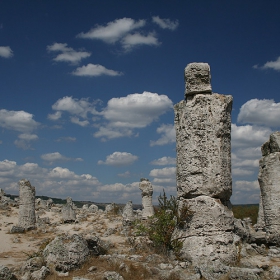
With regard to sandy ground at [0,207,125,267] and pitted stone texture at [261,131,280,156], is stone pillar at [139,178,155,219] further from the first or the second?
pitted stone texture at [261,131,280,156]

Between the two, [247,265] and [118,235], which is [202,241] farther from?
[118,235]

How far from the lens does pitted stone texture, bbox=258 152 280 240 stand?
10.7 meters

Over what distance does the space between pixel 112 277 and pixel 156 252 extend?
2128 millimetres

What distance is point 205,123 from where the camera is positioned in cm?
720

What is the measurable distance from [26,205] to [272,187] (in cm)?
1371

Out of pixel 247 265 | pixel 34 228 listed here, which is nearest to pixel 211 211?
pixel 247 265

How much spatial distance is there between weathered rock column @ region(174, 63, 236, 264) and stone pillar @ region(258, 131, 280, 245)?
14.1ft

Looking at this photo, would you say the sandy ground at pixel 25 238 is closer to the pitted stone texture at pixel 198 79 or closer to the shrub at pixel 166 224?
the shrub at pixel 166 224

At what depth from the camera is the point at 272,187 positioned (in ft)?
35.7

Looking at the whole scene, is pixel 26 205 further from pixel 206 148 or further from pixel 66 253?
pixel 206 148

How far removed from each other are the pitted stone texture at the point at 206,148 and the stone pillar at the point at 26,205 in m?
13.7

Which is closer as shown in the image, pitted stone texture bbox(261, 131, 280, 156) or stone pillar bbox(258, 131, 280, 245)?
stone pillar bbox(258, 131, 280, 245)

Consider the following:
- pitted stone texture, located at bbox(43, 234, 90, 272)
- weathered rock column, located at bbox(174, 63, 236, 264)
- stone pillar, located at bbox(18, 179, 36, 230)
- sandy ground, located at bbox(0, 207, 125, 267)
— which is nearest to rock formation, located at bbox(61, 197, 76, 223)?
sandy ground, located at bbox(0, 207, 125, 267)

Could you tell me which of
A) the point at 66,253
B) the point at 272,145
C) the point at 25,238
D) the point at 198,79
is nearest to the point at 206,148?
the point at 198,79
